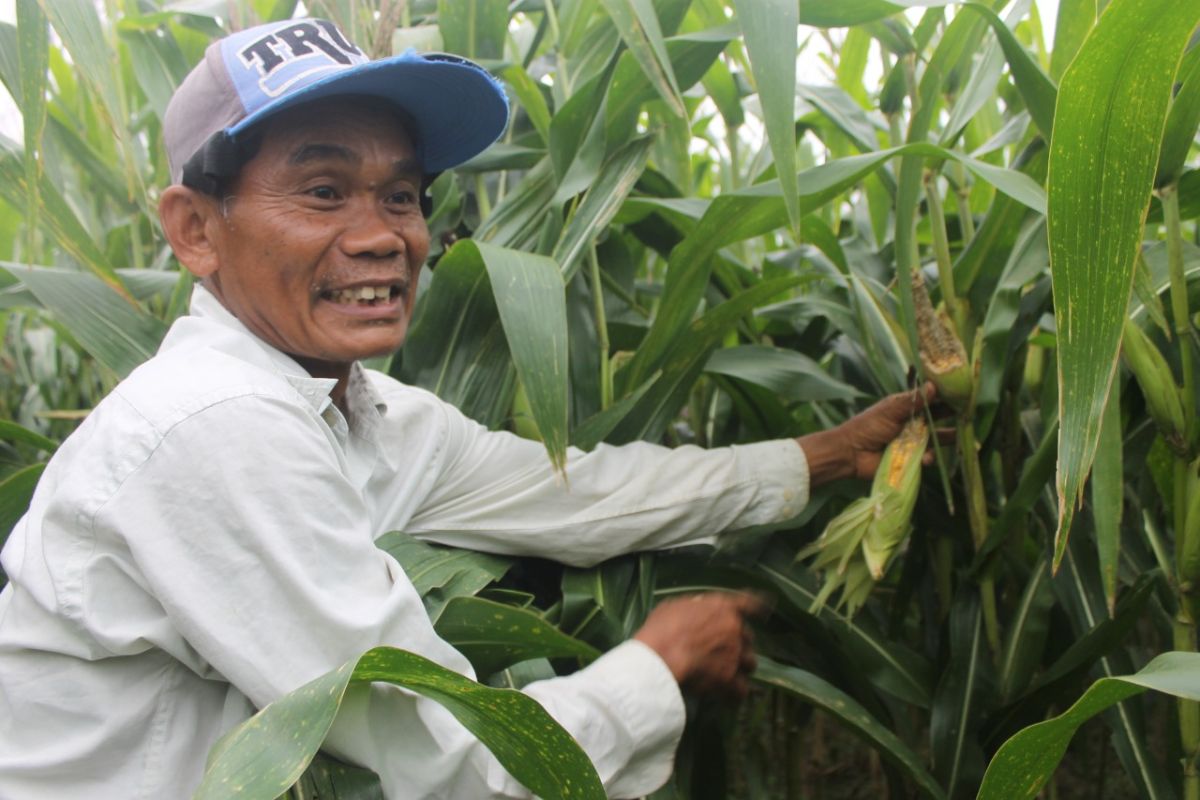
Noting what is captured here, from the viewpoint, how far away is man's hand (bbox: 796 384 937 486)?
129cm

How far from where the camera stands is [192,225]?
1119mm

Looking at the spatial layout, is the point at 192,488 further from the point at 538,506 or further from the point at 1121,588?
the point at 1121,588

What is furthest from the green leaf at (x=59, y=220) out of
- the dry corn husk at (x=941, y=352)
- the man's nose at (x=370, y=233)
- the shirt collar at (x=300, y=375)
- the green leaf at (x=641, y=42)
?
the dry corn husk at (x=941, y=352)

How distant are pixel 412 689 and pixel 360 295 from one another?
1.42 feet

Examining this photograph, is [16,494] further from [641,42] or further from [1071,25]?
[1071,25]

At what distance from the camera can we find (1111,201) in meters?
0.79

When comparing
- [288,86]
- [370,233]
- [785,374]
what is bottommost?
[785,374]

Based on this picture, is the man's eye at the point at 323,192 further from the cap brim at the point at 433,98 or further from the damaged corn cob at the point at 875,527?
the damaged corn cob at the point at 875,527

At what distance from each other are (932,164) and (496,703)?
81cm

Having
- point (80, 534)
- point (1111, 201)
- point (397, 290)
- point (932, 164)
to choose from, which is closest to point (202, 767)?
point (80, 534)

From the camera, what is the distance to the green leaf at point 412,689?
2.27 ft

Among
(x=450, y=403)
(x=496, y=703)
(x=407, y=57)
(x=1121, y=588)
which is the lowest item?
(x=1121, y=588)

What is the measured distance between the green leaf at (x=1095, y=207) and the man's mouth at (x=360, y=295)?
59 centimetres

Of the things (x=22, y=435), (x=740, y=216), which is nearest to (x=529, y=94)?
(x=740, y=216)
